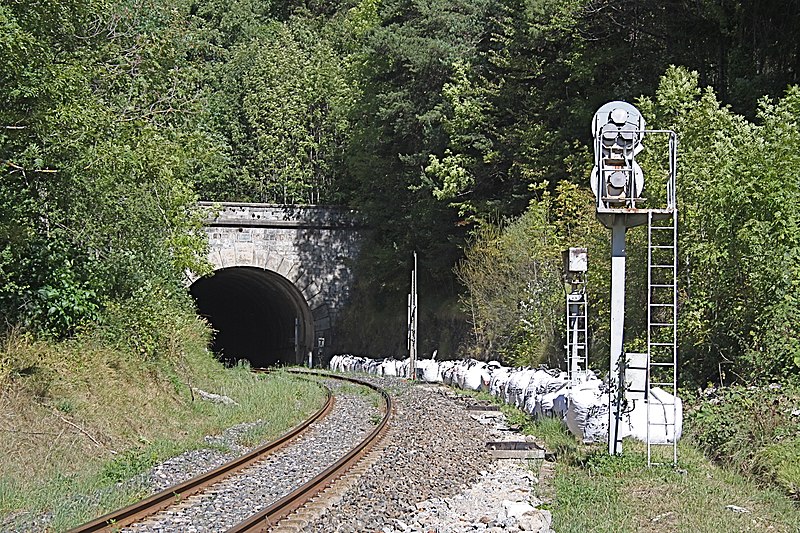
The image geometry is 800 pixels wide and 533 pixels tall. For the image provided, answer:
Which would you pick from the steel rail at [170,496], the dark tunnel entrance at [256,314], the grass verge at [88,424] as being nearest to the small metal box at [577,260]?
the grass verge at [88,424]

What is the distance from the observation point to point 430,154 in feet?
102

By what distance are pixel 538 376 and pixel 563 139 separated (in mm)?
11079

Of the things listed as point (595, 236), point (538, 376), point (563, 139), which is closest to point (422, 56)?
point (563, 139)

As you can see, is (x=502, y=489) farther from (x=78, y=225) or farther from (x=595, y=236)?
(x=595, y=236)

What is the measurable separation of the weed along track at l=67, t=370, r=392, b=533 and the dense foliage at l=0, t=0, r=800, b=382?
3.39 metres

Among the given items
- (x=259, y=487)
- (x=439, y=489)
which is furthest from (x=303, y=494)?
(x=439, y=489)

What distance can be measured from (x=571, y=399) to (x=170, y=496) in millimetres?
5455

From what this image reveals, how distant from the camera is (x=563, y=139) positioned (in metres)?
26.4

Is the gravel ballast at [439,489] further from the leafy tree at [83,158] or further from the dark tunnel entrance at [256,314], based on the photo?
the dark tunnel entrance at [256,314]

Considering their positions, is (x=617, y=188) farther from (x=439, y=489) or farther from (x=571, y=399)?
(x=439, y=489)

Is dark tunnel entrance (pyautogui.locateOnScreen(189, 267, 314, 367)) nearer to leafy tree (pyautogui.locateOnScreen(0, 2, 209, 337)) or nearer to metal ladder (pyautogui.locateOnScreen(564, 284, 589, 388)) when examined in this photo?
leafy tree (pyautogui.locateOnScreen(0, 2, 209, 337))

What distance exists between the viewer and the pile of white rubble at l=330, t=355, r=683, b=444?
36.8ft

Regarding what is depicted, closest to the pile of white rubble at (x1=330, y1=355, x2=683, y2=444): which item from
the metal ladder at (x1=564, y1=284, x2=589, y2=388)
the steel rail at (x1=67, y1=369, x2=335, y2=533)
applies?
the metal ladder at (x1=564, y1=284, x2=589, y2=388)

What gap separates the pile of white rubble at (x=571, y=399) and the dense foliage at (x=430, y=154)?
1.62 meters
